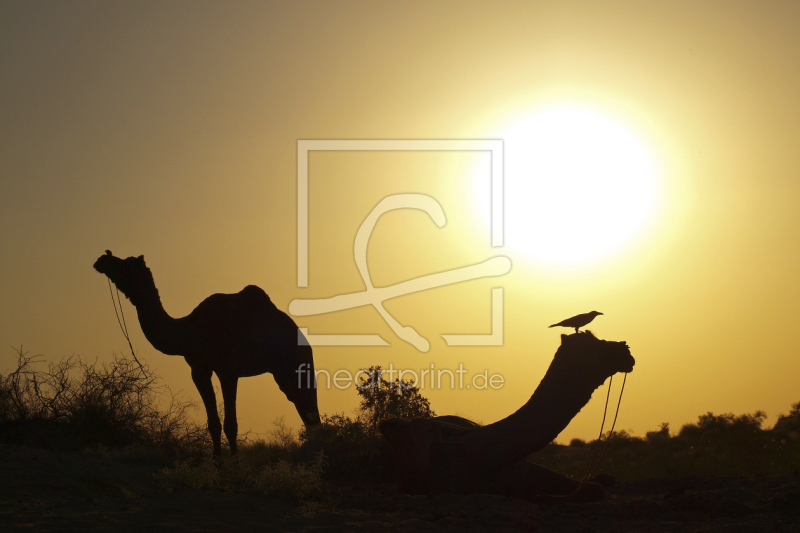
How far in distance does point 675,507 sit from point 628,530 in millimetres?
1301

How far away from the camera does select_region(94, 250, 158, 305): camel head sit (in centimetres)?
1338

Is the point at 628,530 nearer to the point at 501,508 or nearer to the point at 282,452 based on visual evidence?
the point at 501,508

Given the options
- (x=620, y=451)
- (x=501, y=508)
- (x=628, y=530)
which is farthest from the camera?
(x=620, y=451)

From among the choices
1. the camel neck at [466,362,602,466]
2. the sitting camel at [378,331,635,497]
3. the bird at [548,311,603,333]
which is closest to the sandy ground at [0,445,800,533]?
the sitting camel at [378,331,635,497]

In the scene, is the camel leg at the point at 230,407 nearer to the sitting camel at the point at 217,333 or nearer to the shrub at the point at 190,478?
the sitting camel at the point at 217,333

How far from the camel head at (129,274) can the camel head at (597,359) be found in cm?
822

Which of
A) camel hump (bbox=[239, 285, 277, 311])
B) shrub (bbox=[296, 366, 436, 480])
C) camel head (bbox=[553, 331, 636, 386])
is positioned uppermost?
camel hump (bbox=[239, 285, 277, 311])

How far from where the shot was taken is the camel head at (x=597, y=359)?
927 centimetres

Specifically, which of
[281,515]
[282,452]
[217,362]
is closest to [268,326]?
[217,362]

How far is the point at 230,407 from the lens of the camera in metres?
14.1

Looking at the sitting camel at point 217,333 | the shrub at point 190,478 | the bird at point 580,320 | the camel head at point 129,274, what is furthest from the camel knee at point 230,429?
the bird at point 580,320

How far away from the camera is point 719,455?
1706 centimetres

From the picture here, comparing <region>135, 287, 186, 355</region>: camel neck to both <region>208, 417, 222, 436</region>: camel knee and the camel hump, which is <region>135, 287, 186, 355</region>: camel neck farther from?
the camel hump

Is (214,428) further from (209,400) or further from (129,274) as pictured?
(129,274)
